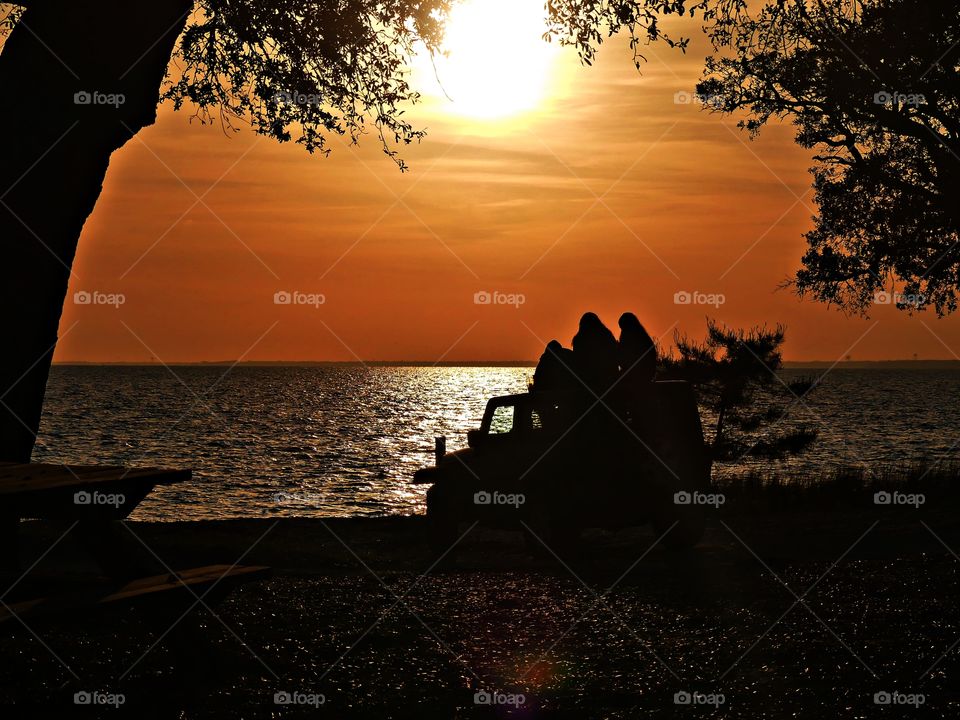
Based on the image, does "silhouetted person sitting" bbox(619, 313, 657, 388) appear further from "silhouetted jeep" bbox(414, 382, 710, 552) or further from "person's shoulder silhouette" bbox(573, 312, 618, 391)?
"silhouetted jeep" bbox(414, 382, 710, 552)

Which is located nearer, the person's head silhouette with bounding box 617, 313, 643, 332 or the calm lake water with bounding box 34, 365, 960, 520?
the person's head silhouette with bounding box 617, 313, 643, 332

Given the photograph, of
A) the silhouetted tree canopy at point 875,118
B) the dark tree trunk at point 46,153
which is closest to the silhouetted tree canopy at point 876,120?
the silhouetted tree canopy at point 875,118

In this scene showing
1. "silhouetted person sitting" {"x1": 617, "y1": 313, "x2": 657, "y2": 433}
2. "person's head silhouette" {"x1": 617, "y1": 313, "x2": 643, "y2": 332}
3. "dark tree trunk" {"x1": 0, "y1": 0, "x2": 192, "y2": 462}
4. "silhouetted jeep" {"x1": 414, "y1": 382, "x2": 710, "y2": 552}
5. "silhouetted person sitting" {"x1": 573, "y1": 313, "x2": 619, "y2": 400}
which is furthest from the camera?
"person's head silhouette" {"x1": 617, "y1": 313, "x2": 643, "y2": 332}

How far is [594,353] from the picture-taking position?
11703 mm

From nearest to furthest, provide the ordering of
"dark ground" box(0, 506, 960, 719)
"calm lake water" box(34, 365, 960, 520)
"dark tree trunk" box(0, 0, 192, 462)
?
"dark ground" box(0, 506, 960, 719)
"dark tree trunk" box(0, 0, 192, 462)
"calm lake water" box(34, 365, 960, 520)

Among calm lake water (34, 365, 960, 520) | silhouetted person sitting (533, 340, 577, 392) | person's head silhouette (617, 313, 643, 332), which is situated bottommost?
calm lake water (34, 365, 960, 520)

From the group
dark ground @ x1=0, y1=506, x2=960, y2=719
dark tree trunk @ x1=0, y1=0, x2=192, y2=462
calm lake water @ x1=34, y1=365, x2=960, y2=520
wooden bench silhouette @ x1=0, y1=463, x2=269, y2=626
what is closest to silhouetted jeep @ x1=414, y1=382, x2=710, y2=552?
dark ground @ x1=0, y1=506, x2=960, y2=719

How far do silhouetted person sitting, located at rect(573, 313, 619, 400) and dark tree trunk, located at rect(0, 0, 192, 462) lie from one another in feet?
17.5

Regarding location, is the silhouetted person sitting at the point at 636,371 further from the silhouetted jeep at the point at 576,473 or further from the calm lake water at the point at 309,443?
the calm lake water at the point at 309,443

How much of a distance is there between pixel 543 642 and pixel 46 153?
18.2ft

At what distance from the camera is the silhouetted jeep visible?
1082 cm

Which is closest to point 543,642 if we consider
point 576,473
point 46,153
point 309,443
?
point 576,473

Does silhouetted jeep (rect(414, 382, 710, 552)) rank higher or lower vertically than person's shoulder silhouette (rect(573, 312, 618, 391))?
lower

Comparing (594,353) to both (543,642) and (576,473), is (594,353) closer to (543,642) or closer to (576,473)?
(576,473)
